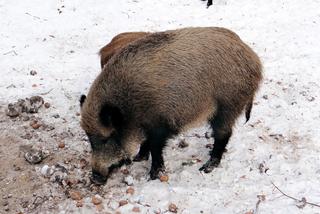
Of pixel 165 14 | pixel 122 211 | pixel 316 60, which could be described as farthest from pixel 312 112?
pixel 165 14

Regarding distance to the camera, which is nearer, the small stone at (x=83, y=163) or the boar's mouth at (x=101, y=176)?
the boar's mouth at (x=101, y=176)

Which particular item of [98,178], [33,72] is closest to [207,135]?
[98,178]

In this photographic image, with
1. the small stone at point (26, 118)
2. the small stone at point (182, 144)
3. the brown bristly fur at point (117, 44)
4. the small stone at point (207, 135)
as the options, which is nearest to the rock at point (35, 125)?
the small stone at point (26, 118)

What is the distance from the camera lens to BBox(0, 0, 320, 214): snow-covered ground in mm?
4172

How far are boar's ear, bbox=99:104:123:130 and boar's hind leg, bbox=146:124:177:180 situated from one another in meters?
0.34

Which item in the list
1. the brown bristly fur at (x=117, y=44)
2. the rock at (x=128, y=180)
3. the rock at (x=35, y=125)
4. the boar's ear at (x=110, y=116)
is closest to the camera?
the boar's ear at (x=110, y=116)

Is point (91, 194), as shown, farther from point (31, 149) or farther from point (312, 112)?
point (312, 112)

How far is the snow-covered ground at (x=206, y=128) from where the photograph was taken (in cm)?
417

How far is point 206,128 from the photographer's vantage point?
5117 mm

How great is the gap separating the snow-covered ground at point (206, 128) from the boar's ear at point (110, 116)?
76 centimetres

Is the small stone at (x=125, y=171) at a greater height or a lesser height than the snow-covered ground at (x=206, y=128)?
lesser

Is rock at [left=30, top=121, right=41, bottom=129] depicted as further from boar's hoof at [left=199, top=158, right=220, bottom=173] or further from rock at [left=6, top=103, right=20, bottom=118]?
boar's hoof at [left=199, top=158, right=220, bottom=173]

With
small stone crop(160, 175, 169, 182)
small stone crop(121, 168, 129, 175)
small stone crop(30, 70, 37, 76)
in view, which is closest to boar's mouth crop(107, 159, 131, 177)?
small stone crop(121, 168, 129, 175)

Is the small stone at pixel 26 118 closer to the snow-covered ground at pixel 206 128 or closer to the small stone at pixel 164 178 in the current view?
the snow-covered ground at pixel 206 128
